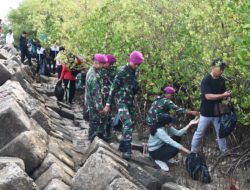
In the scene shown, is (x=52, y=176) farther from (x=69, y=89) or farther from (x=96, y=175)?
(x=69, y=89)

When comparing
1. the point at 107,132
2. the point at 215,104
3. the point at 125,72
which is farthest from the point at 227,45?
the point at 107,132

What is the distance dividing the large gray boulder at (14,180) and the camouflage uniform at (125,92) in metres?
2.92

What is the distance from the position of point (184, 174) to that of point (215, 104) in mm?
1443

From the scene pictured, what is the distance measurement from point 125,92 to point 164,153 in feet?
4.61

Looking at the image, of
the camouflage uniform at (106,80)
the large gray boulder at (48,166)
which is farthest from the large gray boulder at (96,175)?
the camouflage uniform at (106,80)

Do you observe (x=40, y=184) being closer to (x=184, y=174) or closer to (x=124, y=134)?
(x=124, y=134)


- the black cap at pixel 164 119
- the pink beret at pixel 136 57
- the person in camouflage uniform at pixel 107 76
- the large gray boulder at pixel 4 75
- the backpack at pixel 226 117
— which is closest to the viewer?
the pink beret at pixel 136 57

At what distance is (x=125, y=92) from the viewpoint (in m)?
10.3

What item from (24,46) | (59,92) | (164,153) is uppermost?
(24,46)

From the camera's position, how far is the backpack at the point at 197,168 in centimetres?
960

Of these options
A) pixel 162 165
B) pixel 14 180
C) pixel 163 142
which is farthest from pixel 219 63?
pixel 14 180

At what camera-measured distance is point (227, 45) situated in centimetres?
1007

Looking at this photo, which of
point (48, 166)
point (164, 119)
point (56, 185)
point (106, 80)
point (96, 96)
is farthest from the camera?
point (106, 80)

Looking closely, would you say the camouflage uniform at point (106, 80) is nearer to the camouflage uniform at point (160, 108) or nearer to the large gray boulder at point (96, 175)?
the camouflage uniform at point (160, 108)
